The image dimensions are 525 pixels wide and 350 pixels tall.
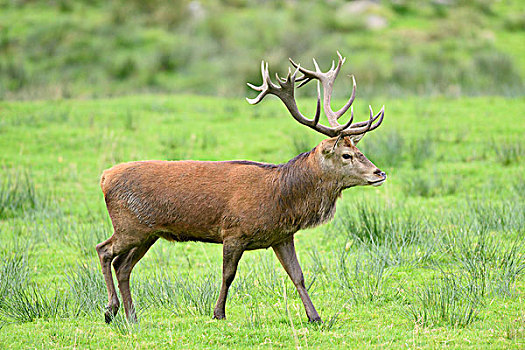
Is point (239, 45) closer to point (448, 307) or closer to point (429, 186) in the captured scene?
point (429, 186)

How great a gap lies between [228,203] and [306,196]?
2.30 feet

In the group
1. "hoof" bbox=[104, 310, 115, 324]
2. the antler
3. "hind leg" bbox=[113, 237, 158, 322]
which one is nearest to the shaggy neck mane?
the antler

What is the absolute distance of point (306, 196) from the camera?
6.46m

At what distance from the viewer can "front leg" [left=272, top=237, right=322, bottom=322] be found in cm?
632

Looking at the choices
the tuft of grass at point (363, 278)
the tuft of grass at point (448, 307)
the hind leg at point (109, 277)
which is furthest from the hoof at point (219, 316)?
the tuft of grass at point (448, 307)

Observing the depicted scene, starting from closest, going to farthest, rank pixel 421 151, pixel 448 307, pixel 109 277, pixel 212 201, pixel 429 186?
pixel 448 307
pixel 212 201
pixel 109 277
pixel 429 186
pixel 421 151

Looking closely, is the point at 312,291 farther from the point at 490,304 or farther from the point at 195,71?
the point at 195,71

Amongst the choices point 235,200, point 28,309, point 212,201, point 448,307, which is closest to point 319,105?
point 235,200

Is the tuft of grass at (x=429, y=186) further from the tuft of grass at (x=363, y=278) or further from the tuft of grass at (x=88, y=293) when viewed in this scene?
the tuft of grass at (x=88, y=293)

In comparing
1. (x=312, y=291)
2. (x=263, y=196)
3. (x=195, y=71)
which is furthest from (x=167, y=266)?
(x=195, y=71)

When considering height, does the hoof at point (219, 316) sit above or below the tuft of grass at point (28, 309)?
above

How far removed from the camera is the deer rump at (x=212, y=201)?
6.34 meters

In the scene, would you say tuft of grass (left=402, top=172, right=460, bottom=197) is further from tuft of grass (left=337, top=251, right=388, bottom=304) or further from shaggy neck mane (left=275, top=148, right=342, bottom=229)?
shaggy neck mane (left=275, top=148, right=342, bottom=229)

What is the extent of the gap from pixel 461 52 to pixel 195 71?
35.6 ft
